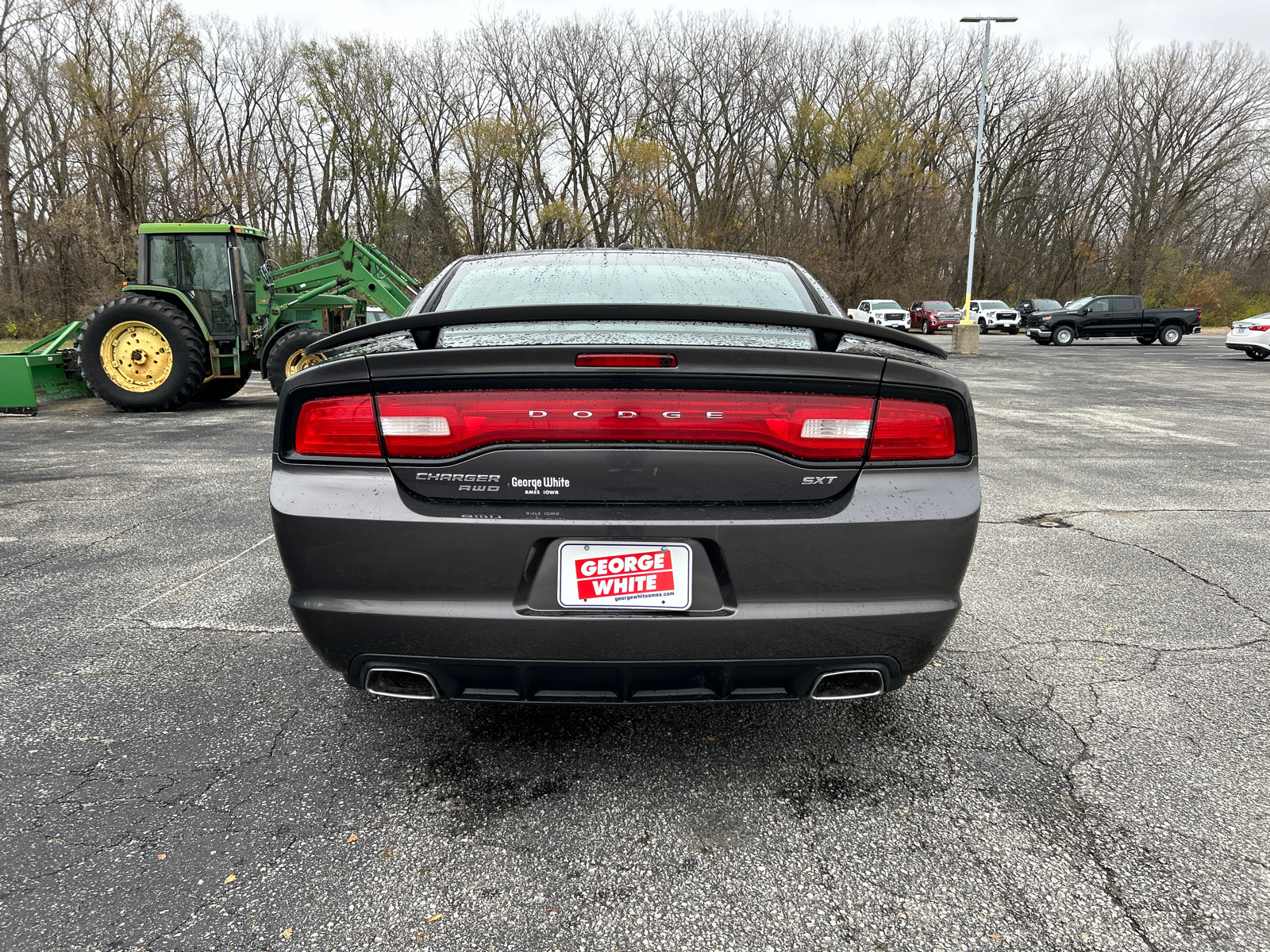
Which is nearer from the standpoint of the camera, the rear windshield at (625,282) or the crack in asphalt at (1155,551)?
the rear windshield at (625,282)

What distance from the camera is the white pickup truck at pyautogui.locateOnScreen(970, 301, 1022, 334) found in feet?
131

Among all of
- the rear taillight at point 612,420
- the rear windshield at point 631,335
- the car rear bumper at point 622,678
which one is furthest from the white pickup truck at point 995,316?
the car rear bumper at point 622,678

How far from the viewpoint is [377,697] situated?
274 cm

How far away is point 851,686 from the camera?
6.73ft

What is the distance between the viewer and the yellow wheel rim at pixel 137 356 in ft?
34.1

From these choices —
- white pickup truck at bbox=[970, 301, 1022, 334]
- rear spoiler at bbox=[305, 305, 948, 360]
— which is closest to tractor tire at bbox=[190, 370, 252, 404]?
rear spoiler at bbox=[305, 305, 948, 360]

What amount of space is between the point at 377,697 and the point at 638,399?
61.1 inches

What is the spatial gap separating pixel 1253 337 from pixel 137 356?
2489cm

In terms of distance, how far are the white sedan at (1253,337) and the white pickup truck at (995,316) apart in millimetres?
18998

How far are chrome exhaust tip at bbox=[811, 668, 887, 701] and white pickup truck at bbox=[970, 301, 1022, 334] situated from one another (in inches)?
1648

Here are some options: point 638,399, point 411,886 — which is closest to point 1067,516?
point 638,399

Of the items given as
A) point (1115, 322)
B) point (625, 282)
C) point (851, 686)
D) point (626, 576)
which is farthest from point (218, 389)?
point (1115, 322)

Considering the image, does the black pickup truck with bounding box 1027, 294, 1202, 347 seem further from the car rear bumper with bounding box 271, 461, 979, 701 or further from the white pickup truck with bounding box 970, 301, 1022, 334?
the car rear bumper with bounding box 271, 461, 979, 701

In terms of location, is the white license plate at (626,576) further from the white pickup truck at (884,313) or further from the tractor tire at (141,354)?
the white pickup truck at (884,313)
